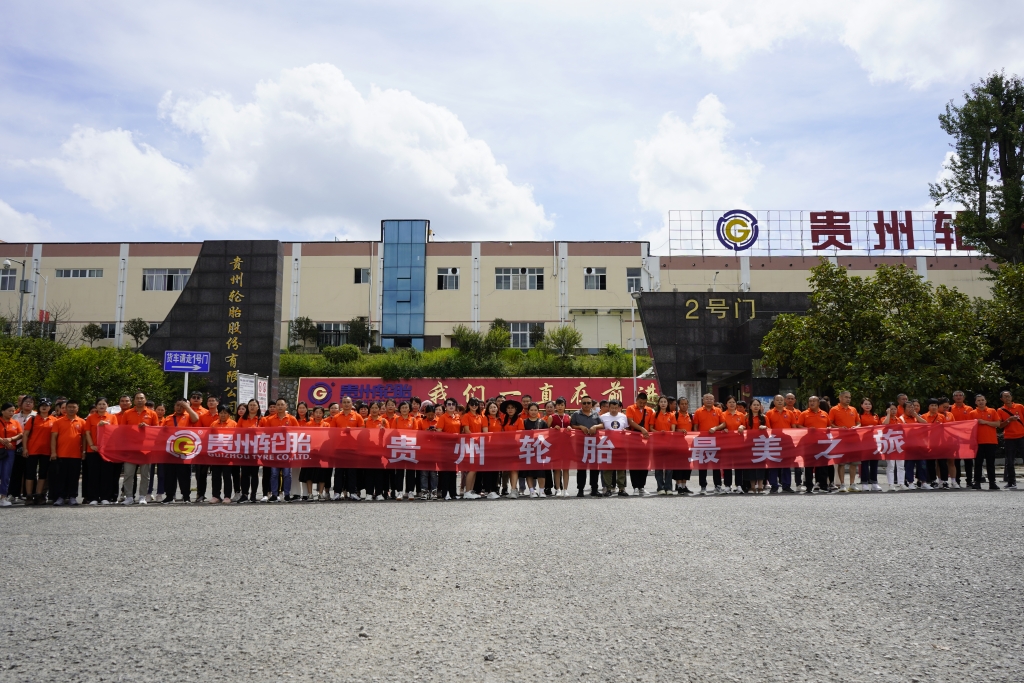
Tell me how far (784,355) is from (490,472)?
18.0 m

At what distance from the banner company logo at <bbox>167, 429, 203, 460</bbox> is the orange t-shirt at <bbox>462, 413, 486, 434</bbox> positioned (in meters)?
4.79

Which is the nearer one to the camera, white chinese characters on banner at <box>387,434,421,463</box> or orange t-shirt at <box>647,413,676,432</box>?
white chinese characters on banner at <box>387,434,421,463</box>

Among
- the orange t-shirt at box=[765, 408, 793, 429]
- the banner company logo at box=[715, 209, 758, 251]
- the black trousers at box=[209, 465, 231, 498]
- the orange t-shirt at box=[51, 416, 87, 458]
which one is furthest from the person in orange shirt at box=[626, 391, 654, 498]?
the banner company logo at box=[715, 209, 758, 251]

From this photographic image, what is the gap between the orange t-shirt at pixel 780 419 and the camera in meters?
15.9

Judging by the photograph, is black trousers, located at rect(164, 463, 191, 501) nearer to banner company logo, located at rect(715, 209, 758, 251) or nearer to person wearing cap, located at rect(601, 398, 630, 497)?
person wearing cap, located at rect(601, 398, 630, 497)

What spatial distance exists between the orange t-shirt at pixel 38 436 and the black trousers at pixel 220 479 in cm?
267

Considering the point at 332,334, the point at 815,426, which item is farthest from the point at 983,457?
the point at 332,334

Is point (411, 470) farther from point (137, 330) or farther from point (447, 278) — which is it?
point (137, 330)

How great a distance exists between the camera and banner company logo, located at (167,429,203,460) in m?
14.4

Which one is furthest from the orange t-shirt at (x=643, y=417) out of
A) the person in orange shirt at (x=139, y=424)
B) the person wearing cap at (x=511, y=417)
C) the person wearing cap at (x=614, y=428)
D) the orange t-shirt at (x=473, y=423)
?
the person in orange shirt at (x=139, y=424)

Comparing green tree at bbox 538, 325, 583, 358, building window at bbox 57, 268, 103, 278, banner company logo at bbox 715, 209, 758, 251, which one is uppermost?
banner company logo at bbox 715, 209, 758, 251

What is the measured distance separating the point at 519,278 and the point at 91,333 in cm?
3186

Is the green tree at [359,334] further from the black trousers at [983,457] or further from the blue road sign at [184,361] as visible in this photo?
the black trousers at [983,457]

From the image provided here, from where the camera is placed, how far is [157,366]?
3747cm
